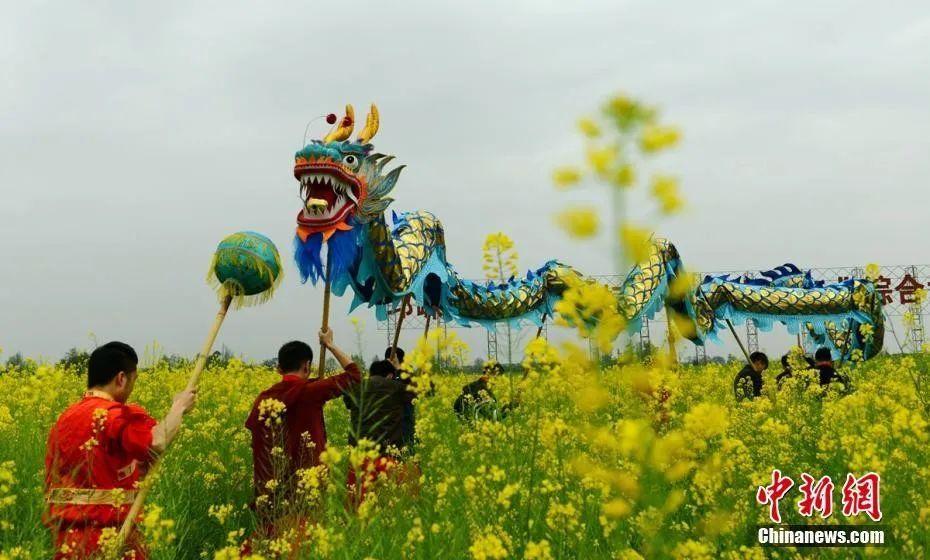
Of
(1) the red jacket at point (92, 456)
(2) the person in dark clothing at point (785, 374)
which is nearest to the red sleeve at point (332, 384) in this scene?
(1) the red jacket at point (92, 456)

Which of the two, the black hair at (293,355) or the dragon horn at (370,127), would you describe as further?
the dragon horn at (370,127)

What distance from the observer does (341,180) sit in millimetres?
5688

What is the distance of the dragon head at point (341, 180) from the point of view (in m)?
5.57

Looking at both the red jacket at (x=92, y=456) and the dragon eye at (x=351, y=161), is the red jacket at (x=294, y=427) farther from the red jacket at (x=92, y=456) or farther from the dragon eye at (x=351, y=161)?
the dragon eye at (x=351, y=161)

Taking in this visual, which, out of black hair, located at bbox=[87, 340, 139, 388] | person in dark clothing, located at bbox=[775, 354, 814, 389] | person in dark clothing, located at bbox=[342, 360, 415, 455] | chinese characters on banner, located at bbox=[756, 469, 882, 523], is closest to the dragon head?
person in dark clothing, located at bbox=[342, 360, 415, 455]

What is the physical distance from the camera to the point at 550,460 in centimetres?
318

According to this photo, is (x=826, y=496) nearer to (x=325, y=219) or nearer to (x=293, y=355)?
(x=293, y=355)

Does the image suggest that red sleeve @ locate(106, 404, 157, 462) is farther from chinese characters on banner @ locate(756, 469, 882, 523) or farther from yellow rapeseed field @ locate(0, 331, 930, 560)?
chinese characters on banner @ locate(756, 469, 882, 523)

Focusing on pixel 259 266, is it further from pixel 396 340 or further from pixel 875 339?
pixel 875 339

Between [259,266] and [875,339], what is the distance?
11.6 metres

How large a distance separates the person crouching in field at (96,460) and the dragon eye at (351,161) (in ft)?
10.8

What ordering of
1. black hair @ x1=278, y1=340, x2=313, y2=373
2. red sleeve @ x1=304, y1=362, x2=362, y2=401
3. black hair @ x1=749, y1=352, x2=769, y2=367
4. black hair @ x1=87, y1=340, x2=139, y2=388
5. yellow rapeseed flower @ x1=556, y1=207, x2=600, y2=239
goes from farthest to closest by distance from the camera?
black hair @ x1=749, y1=352, x2=769, y2=367, black hair @ x1=278, y1=340, x2=313, y2=373, red sleeve @ x1=304, y1=362, x2=362, y2=401, black hair @ x1=87, y1=340, x2=139, y2=388, yellow rapeseed flower @ x1=556, y1=207, x2=600, y2=239
